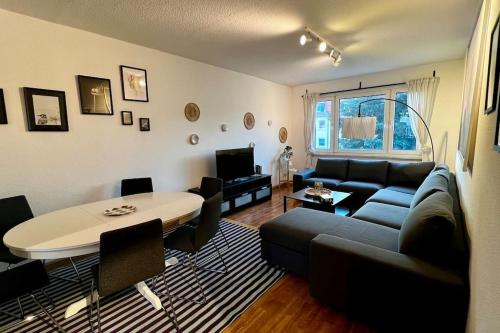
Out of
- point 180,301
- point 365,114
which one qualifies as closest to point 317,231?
Answer: point 180,301

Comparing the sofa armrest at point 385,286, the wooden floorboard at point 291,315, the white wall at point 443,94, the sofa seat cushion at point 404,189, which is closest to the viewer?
the sofa armrest at point 385,286

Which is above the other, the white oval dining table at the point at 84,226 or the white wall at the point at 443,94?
the white wall at the point at 443,94

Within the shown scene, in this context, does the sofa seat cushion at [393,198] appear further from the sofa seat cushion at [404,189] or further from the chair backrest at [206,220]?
the chair backrest at [206,220]

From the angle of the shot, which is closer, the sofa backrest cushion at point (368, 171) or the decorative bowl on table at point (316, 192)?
the decorative bowl on table at point (316, 192)

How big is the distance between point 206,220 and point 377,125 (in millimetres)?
4408

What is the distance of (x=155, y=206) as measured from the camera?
7.33ft

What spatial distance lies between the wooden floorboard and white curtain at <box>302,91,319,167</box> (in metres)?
4.01

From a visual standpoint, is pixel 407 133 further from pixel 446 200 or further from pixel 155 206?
pixel 155 206

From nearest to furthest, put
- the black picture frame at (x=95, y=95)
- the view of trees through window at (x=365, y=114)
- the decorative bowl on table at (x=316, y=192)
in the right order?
the black picture frame at (x=95, y=95) < the decorative bowl on table at (x=316, y=192) < the view of trees through window at (x=365, y=114)

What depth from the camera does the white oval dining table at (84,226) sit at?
1468mm

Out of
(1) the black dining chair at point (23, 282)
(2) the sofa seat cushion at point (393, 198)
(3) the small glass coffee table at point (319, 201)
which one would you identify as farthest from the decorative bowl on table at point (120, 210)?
(2) the sofa seat cushion at point (393, 198)

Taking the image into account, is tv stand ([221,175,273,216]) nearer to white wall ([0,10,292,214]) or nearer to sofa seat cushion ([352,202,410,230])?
white wall ([0,10,292,214])

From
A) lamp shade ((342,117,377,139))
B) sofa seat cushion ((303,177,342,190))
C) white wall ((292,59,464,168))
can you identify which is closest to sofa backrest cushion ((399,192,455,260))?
sofa seat cushion ((303,177,342,190))

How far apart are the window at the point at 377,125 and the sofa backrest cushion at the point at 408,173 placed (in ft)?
2.22
